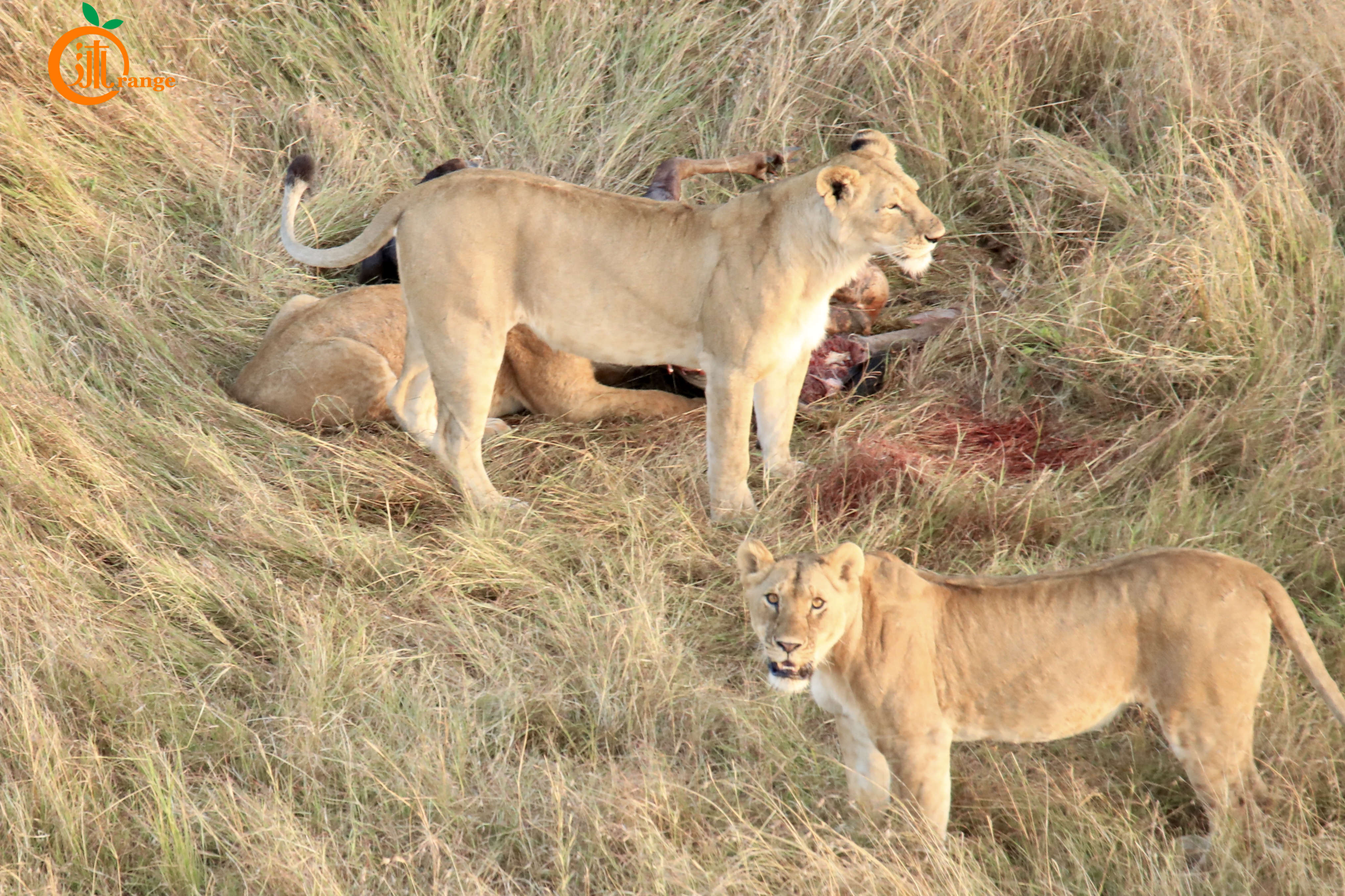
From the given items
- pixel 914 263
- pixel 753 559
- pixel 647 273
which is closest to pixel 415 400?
pixel 647 273

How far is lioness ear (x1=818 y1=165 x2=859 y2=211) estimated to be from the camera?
14.6 ft

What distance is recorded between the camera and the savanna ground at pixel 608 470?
321 centimetres

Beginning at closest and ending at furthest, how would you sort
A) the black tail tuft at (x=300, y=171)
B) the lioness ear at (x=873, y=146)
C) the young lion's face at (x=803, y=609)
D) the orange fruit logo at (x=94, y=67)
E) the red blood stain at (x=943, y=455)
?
the young lion's face at (x=803, y=609)
the red blood stain at (x=943, y=455)
the lioness ear at (x=873, y=146)
the black tail tuft at (x=300, y=171)
the orange fruit logo at (x=94, y=67)

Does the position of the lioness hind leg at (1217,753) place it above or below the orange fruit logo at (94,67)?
below

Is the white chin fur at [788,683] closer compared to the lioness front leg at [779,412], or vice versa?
the white chin fur at [788,683]

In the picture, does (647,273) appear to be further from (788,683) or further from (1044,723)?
(1044,723)

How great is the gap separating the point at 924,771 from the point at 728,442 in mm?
1826

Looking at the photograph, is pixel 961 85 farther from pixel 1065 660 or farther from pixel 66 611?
pixel 66 611

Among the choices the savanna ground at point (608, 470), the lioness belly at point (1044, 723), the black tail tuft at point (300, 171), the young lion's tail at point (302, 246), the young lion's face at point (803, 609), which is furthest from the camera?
the black tail tuft at point (300, 171)

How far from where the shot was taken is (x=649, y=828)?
10.1 feet

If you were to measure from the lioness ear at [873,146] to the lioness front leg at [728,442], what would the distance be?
847 millimetres

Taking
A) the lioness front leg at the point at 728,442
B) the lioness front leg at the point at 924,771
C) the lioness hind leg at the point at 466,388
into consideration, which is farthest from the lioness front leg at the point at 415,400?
the lioness front leg at the point at 924,771

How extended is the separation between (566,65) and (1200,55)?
285cm

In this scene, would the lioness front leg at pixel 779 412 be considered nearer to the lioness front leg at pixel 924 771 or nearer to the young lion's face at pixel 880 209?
the young lion's face at pixel 880 209
